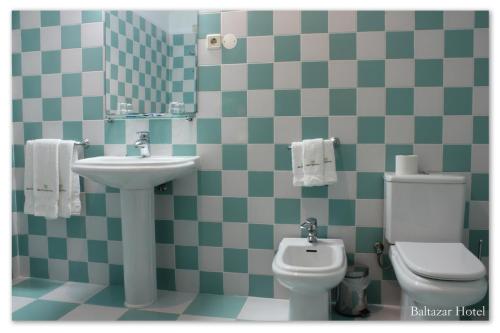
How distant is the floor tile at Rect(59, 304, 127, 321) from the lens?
205 centimetres

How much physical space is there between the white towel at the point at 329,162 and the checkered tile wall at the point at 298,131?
0.25 ft

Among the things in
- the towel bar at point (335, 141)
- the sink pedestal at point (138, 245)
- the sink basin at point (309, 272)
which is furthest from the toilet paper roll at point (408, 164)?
the sink pedestal at point (138, 245)

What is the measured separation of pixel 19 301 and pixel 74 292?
11.2 inches

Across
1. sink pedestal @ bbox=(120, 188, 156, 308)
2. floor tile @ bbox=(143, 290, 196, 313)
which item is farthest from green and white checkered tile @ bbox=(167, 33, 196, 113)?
floor tile @ bbox=(143, 290, 196, 313)

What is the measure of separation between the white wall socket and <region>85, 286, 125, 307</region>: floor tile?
1.49 meters

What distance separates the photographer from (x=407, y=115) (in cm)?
205

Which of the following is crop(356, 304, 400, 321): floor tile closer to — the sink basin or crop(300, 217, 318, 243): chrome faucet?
the sink basin

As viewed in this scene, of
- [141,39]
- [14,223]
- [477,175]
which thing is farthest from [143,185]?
[477,175]

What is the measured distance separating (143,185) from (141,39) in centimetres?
89

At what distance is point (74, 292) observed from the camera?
2.36 meters

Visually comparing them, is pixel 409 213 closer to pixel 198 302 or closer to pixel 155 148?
pixel 198 302

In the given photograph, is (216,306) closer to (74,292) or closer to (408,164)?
(74,292)

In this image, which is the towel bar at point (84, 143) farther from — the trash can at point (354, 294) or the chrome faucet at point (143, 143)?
the trash can at point (354, 294)

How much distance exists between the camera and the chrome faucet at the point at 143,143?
2238 millimetres
